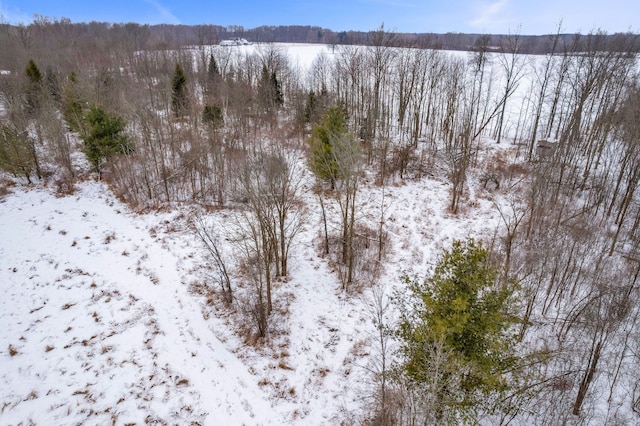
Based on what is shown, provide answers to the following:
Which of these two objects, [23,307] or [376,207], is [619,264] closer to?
[376,207]

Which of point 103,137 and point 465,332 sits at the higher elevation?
point 103,137

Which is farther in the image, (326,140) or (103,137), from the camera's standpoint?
(103,137)

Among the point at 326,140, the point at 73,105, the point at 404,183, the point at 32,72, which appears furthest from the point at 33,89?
the point at 404,183

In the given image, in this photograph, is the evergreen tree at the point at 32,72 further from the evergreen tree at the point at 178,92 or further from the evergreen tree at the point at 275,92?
the evergreen tree at the point at 275,92

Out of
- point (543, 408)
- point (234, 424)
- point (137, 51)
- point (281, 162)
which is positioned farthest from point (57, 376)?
point (137, 51)

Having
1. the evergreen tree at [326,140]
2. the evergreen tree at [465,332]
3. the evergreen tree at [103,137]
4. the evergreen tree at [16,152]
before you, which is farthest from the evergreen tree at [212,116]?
the evergreen tree at [465,332]

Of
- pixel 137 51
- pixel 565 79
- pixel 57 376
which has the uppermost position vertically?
pixel 137 51

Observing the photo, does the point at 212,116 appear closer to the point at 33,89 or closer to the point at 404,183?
the point at 404,183
